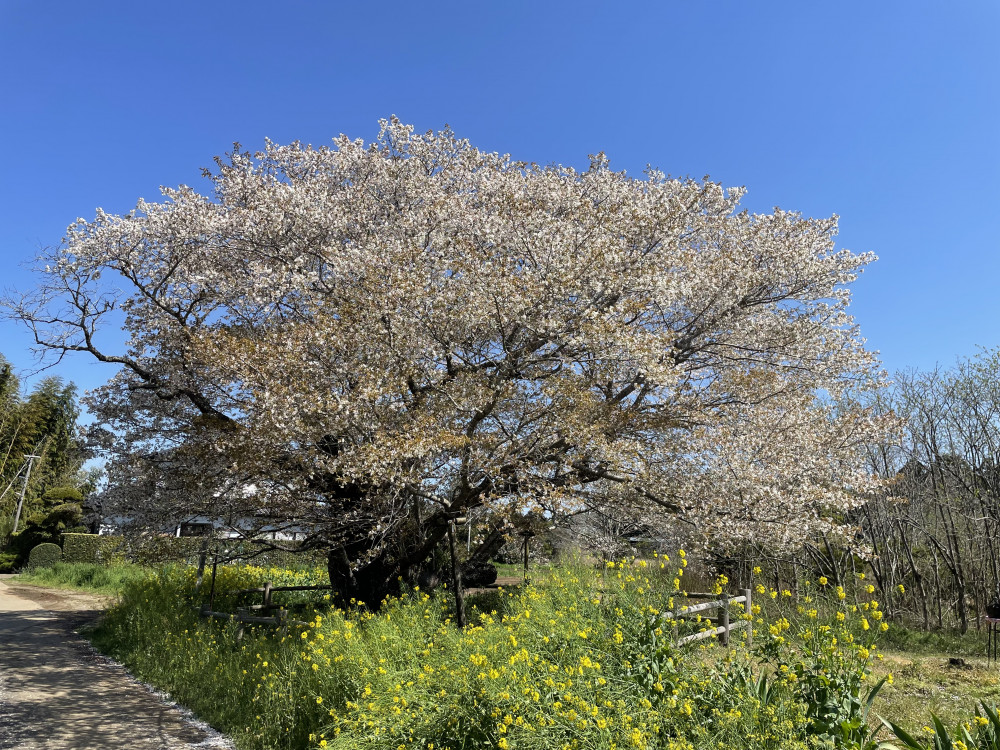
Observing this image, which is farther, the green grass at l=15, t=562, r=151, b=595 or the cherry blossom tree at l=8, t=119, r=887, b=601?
the green grass at l=15, t=562, r=151, b=595

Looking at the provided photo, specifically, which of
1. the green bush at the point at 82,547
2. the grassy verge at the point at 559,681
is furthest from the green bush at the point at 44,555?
the grassy verge at the point at 559,681

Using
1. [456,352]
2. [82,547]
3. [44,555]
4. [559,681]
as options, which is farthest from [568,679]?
[44,555]

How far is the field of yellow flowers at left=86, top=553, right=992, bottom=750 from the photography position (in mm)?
3408

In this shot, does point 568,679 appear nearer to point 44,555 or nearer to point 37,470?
point 44,555

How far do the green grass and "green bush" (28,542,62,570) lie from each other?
2464mm

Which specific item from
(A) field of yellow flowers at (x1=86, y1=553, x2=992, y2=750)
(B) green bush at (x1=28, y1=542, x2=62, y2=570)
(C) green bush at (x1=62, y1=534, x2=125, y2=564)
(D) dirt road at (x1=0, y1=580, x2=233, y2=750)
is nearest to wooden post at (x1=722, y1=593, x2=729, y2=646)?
(A) field of yellow flowers at (x1=86, y1=553, x2=992, y2=750)

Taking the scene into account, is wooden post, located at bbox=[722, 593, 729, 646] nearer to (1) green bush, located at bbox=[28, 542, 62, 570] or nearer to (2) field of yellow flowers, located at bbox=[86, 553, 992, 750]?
(2) field of yellow flowers, located at bbox=[86, 553, 992, 750]

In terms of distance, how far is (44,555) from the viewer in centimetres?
2344

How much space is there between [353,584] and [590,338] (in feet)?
19.5

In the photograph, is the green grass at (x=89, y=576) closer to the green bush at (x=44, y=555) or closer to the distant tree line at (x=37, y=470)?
the green bush at (x=44, y=555)

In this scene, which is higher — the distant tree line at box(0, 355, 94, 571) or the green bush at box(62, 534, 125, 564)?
the distant tree line at box(0, 355, 94, 571)

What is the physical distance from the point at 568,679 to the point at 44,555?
2680 centimetres

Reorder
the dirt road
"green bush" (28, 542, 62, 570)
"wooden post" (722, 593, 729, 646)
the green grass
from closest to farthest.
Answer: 1. the dirt road
2. "wooden post" (722, 593, 729, 646)
3. the green grass
4. "green bush" (28, 542, 62, 570)

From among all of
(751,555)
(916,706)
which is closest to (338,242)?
(916,706)
